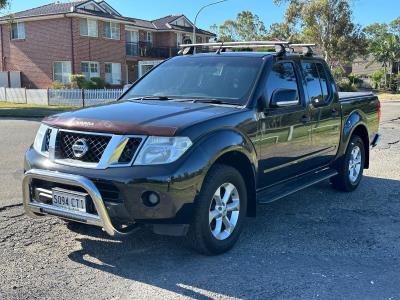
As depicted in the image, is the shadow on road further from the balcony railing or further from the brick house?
the balcony railing

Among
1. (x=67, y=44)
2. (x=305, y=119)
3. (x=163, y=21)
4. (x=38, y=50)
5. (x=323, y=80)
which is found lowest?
(x=305, y=119)

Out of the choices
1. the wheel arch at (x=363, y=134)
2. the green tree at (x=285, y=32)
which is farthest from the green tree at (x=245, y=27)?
the wheel arch at (x=363, y=134)

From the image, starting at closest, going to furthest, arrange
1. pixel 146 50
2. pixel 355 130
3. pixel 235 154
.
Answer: pixel 235 154 < pixel 355 130 < pixel 146 50

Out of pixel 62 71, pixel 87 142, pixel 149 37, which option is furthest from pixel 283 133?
pixel 149 37

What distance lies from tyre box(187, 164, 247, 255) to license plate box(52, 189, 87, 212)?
94 cm

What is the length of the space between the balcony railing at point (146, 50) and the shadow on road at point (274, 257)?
39.6 m

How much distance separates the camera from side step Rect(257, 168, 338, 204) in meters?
5.36

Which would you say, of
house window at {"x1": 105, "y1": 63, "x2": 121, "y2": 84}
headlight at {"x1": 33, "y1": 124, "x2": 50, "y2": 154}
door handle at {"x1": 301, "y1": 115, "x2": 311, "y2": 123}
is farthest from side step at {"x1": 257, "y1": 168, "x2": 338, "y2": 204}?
house window at {"x1": 105, "y1": 63, "x2": 121, "y2": 84}

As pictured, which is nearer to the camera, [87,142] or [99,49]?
[87,142]

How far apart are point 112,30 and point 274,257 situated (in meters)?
38.1

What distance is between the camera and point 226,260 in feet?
15.4

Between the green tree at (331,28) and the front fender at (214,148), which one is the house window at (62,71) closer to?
the green tree at (331,28)

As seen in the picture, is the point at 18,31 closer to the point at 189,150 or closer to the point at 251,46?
the point at 251,46

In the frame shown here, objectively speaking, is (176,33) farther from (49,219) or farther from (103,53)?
(49,219)
